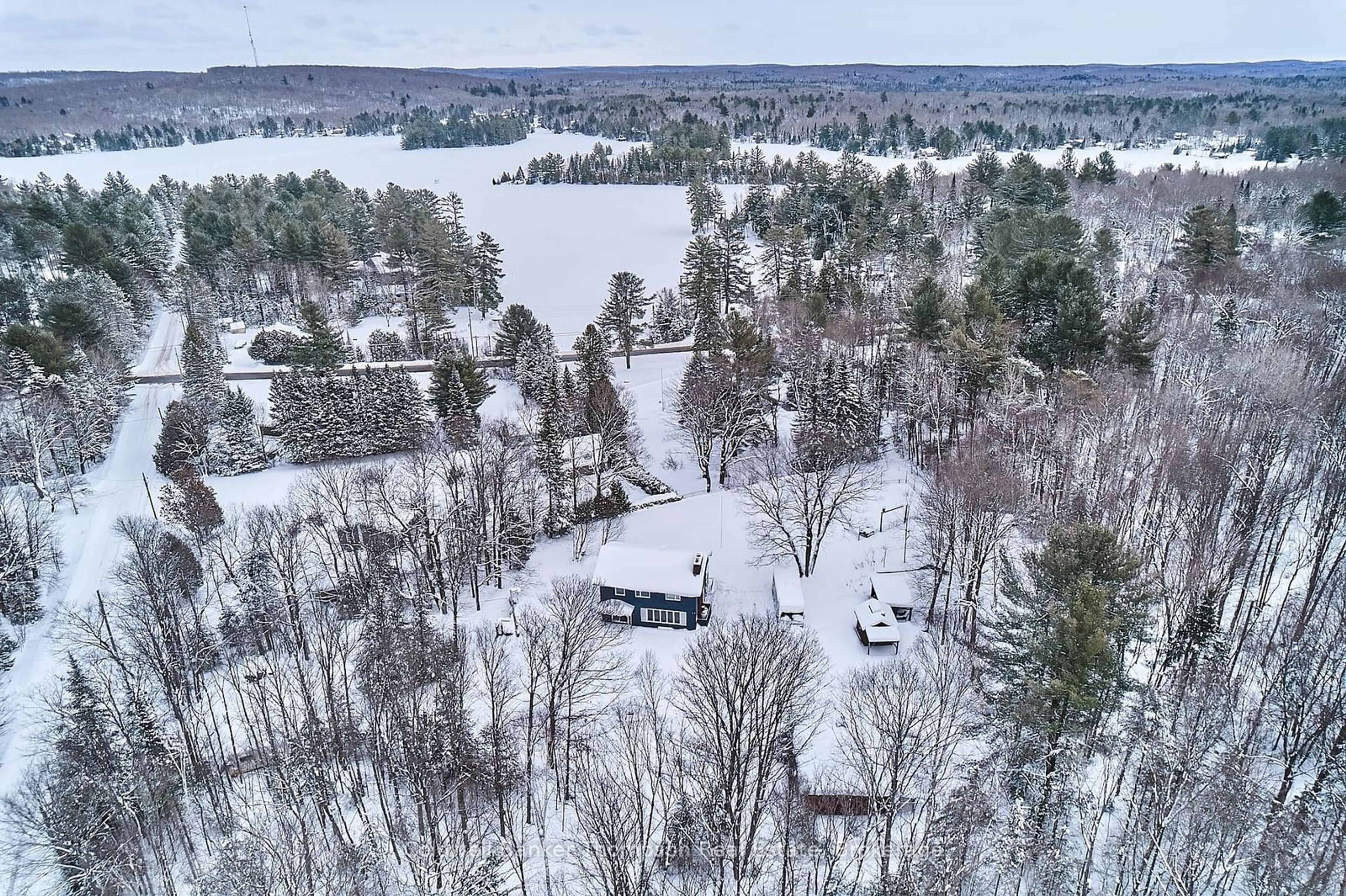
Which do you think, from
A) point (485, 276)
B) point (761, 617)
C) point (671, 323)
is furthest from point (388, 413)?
point (485, 276)

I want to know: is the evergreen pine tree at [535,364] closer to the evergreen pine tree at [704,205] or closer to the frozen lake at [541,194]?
the frozen lake at [541,194]

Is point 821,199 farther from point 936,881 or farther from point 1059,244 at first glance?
point 936,881

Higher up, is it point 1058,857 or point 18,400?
point 18,400

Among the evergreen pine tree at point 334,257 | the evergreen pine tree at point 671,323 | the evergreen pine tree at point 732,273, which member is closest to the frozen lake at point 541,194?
the evergreen pine tree at point 671,323

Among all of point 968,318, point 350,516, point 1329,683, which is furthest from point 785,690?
point 968,318

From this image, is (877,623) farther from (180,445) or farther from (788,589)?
(180,445)

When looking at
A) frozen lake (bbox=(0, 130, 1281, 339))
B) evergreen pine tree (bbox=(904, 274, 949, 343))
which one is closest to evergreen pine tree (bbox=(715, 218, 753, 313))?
frozen lake (bbox=(0, 130, 1281, 339))

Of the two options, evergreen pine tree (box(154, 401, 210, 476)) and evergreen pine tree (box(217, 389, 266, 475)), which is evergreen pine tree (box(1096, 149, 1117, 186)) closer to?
→ evergreen pine tree (box(217, 389, 266, 475))
